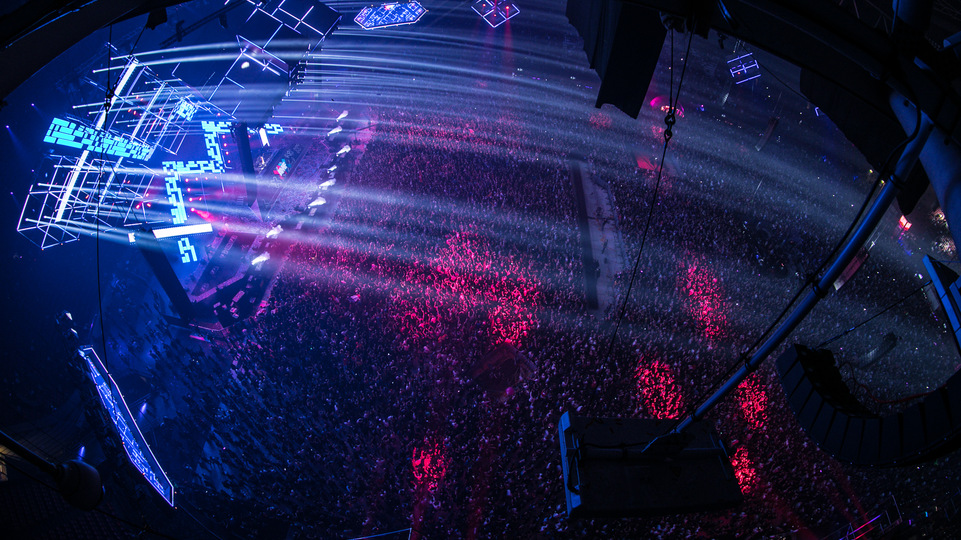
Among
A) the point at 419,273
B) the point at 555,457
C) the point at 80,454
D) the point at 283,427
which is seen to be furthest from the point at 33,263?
the point at 555,457

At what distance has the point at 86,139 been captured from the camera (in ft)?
40.0

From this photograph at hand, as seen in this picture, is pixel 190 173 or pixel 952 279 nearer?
pixel 952 279

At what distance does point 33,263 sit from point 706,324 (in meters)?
16.4

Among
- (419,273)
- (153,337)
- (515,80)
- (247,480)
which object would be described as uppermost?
(515,80)

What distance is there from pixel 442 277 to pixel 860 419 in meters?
7.82

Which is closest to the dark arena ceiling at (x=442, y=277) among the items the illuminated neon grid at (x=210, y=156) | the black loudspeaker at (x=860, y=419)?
the black loudspeaker at (x=860, y=419)

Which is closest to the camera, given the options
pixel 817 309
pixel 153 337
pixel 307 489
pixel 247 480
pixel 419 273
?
pixel 307 489

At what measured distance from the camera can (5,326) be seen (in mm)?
10617

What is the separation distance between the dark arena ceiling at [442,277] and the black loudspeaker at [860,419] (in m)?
0.02

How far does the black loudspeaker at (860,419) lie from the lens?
6.23 ft

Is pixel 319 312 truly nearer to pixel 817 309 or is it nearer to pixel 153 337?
pixel 153 337

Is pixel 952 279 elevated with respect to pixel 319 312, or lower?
elevated

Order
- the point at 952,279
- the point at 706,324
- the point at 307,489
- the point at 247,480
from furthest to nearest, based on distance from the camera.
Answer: the point at 706,324
the point at 247,480
the point at 307,489
the point at 952,279

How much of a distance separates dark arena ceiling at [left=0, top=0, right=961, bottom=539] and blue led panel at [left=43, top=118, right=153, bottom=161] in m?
0.08
